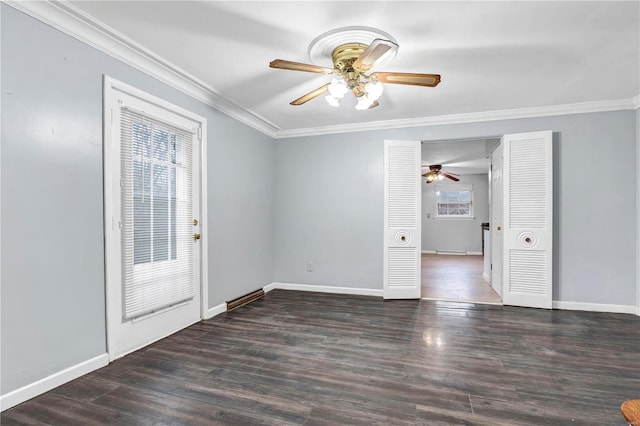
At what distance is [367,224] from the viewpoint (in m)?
4.69

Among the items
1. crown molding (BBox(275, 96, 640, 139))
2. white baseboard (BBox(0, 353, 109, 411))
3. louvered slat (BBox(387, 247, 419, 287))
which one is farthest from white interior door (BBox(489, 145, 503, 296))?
white baseboard (BBox(0, 353, 109, 411))

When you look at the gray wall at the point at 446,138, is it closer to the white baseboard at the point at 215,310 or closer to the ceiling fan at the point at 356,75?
the white baseboard at the point at 215,310

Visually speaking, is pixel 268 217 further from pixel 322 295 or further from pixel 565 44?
pixel 565 44

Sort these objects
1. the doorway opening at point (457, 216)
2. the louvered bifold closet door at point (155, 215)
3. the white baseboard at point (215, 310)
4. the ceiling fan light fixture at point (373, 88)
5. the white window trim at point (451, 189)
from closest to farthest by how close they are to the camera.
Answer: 1. the ceiling fan light fixture at point (373, 88)
2. the louvered bifold closet door at point (155, 215)
3. the white baseboard at point (215, 310)
4. the doorway opening at point (457, 216)
5. the white window trim at point (451, 189)

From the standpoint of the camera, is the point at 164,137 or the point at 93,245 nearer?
the point at 93,245

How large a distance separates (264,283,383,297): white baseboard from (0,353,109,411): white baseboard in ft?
8.42

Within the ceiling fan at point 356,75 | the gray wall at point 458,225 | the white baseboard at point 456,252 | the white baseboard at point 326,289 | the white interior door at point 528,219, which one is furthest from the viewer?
the gray wall at point 458,225

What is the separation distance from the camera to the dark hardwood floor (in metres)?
1.86

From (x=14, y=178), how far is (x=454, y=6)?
2890 millimetres

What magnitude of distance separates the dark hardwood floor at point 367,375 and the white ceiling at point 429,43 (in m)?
2.47

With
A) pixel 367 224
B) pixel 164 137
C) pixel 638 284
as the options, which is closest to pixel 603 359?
pixel 638 284

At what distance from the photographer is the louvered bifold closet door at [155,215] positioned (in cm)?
265

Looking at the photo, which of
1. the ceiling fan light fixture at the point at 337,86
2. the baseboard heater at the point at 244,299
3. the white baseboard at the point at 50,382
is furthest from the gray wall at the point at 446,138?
the white baseboard at the point at 50,382

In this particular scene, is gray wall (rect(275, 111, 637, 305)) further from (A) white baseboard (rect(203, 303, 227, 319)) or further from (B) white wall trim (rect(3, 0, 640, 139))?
(A) white baseboard (rect(203, 303, 227, 319))
